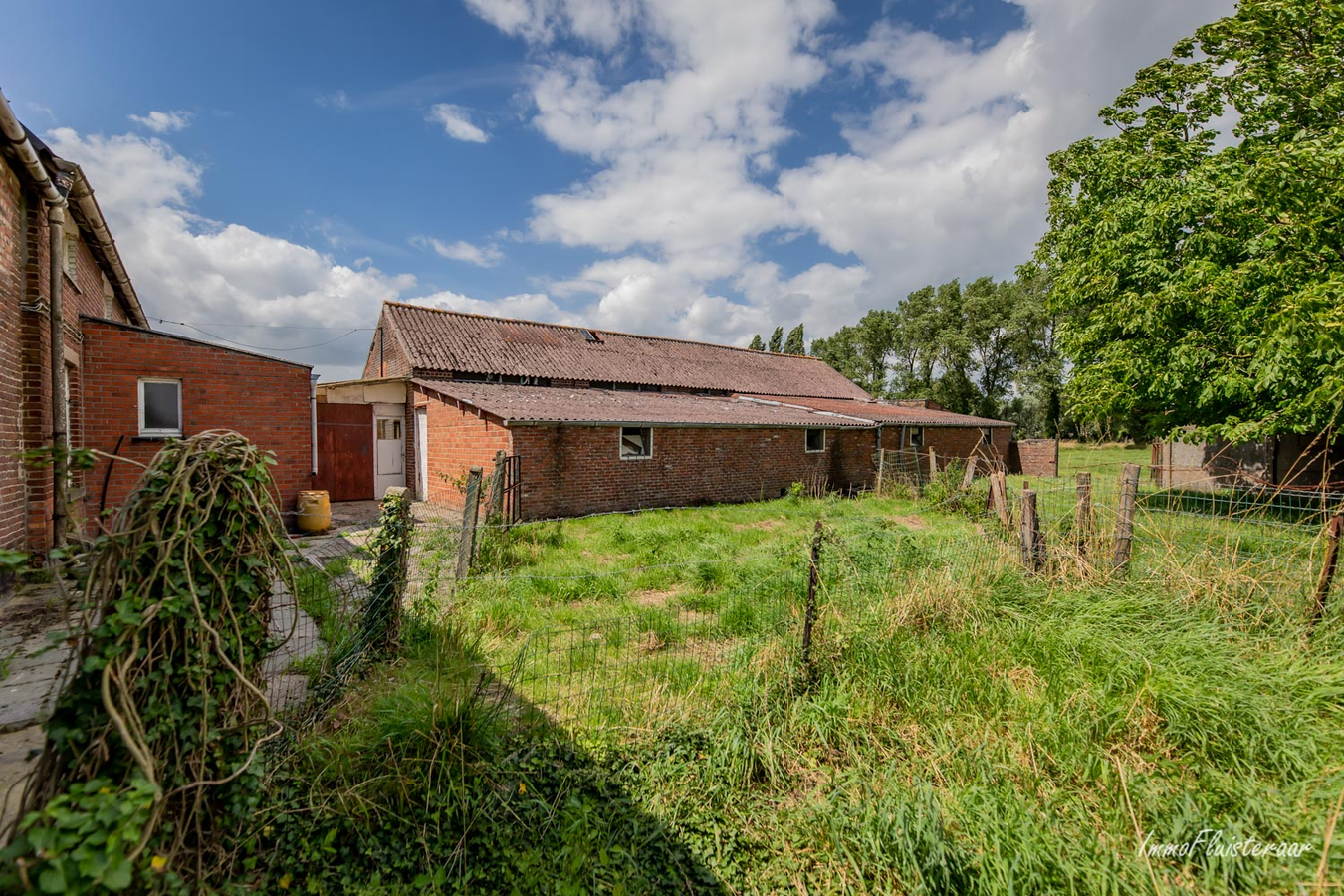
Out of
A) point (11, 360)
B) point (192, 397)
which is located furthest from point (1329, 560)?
point (192, 397)

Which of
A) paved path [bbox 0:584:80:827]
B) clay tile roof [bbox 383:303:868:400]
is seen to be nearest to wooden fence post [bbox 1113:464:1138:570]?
paved path [bbox 0:584:80:827]

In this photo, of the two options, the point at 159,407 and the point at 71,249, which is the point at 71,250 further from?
the point at 159,407

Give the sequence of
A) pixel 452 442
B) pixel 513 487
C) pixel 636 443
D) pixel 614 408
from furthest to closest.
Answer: pixel 614 408 < pixel 452 442 < pixel 636 443 < pixel 513 487

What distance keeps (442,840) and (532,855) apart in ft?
1.52

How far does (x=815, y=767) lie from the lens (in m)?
3.28

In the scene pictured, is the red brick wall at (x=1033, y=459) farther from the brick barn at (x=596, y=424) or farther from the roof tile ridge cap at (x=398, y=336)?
the roof tile ridge cap at (x=398, y=336)

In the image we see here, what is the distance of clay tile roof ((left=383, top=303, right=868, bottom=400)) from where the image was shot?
16.1 metres

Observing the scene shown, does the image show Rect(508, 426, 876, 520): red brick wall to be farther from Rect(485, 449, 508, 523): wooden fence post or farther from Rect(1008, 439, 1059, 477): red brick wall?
Rect(1008, 439, 1059, 477): red brick wall

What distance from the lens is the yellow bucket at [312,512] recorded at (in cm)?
1034

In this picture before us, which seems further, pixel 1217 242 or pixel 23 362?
pixel 1217 242

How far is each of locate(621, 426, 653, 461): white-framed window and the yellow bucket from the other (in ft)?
19.9

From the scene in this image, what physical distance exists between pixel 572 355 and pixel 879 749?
1721 centimetres

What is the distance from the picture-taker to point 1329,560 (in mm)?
3977

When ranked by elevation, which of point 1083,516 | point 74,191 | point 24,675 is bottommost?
point 24,675
